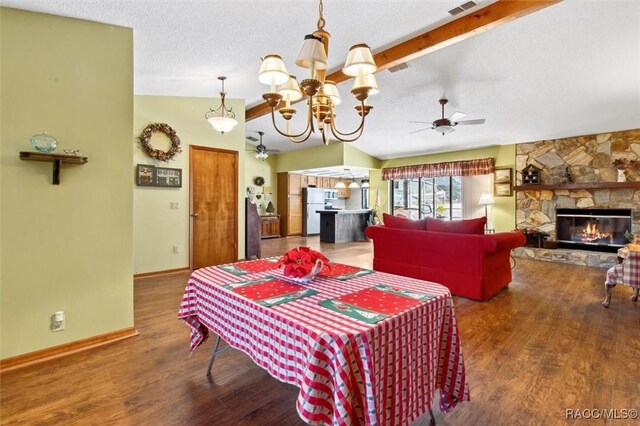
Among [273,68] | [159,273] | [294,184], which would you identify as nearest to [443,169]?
[294,184]

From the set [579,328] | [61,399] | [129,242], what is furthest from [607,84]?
[61,399]

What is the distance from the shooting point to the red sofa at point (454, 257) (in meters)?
3.45

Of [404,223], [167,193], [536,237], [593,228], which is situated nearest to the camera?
[404,223]

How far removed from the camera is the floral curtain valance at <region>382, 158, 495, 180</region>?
7.05 meters

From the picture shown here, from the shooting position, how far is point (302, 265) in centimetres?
167

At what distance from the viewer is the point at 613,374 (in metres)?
2.02

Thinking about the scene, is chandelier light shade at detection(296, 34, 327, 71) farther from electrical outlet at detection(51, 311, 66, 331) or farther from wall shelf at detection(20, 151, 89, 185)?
electrical outlet at detection(51, 311, 66, 331)

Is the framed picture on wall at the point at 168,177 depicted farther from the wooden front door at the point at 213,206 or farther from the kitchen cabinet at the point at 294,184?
the kitchen cabinet at the point at 294,184

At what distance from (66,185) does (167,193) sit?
244cm

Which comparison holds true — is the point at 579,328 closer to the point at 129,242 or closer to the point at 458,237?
the point at 458,237

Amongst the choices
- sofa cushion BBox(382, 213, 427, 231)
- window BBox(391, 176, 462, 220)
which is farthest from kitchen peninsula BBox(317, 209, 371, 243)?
sofa cushion BBox(382, 213, 427, 231)

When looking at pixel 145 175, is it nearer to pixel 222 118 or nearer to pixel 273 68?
pixel 222 118

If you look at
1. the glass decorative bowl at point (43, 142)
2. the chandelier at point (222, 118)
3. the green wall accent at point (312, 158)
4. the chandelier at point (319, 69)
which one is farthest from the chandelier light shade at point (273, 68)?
the green wall accent at point (312, 158)

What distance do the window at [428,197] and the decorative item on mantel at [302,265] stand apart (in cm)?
706
